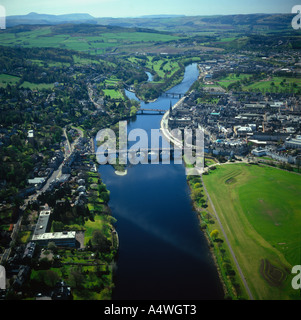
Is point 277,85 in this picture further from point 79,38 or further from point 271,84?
point 79,38

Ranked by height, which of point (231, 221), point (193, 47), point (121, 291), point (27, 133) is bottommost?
point (121, 291)

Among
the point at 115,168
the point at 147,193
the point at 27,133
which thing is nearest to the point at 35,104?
the point at 27,133

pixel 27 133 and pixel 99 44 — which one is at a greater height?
pixel 99 44

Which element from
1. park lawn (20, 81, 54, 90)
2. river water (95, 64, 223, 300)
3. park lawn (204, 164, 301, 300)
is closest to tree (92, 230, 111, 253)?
river water (95, 64, 223, 300)

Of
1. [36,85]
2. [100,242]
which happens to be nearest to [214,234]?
[100,242]

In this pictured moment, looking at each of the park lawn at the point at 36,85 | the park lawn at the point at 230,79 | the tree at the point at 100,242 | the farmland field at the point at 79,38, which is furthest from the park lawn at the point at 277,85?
the farmland field at the point at 79,38

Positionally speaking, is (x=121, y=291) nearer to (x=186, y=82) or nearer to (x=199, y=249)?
(x=199, y=249)

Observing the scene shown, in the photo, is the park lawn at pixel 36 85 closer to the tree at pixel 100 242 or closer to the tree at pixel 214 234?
the tree at pixel 100 242

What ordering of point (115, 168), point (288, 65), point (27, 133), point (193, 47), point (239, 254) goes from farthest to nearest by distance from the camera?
point (193, 47)
point (288, 65)
point (27, 133)
point (115, 168)
point (239, 254)
